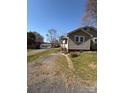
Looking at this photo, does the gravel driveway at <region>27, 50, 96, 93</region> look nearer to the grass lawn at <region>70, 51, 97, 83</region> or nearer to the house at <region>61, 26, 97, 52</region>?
the grass lawn at <region>70, 51, 97, 83</region>

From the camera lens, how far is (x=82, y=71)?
1.67 m

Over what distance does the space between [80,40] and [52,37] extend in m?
0.21

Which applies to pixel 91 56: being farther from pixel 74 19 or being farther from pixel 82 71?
pixel 74 19

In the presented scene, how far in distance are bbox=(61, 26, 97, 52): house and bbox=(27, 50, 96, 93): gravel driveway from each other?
188 mm

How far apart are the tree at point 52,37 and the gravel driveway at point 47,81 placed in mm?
166

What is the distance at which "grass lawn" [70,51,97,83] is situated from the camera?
1.65 meters

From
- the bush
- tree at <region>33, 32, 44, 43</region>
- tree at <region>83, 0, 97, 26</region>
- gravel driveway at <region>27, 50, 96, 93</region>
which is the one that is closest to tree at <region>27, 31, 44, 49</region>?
tree at <region>33, 32, 44, 43</region>

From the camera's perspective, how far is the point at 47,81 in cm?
167

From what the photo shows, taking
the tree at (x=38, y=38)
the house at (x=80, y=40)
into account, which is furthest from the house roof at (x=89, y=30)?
the tree at (x=38, y=38)

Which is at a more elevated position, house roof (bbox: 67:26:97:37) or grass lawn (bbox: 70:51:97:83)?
house roof (bbox: 67:26:97:37)

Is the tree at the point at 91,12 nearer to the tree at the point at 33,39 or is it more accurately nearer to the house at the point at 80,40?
the house at the point at 80,40

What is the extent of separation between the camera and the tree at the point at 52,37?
1.69 metres
